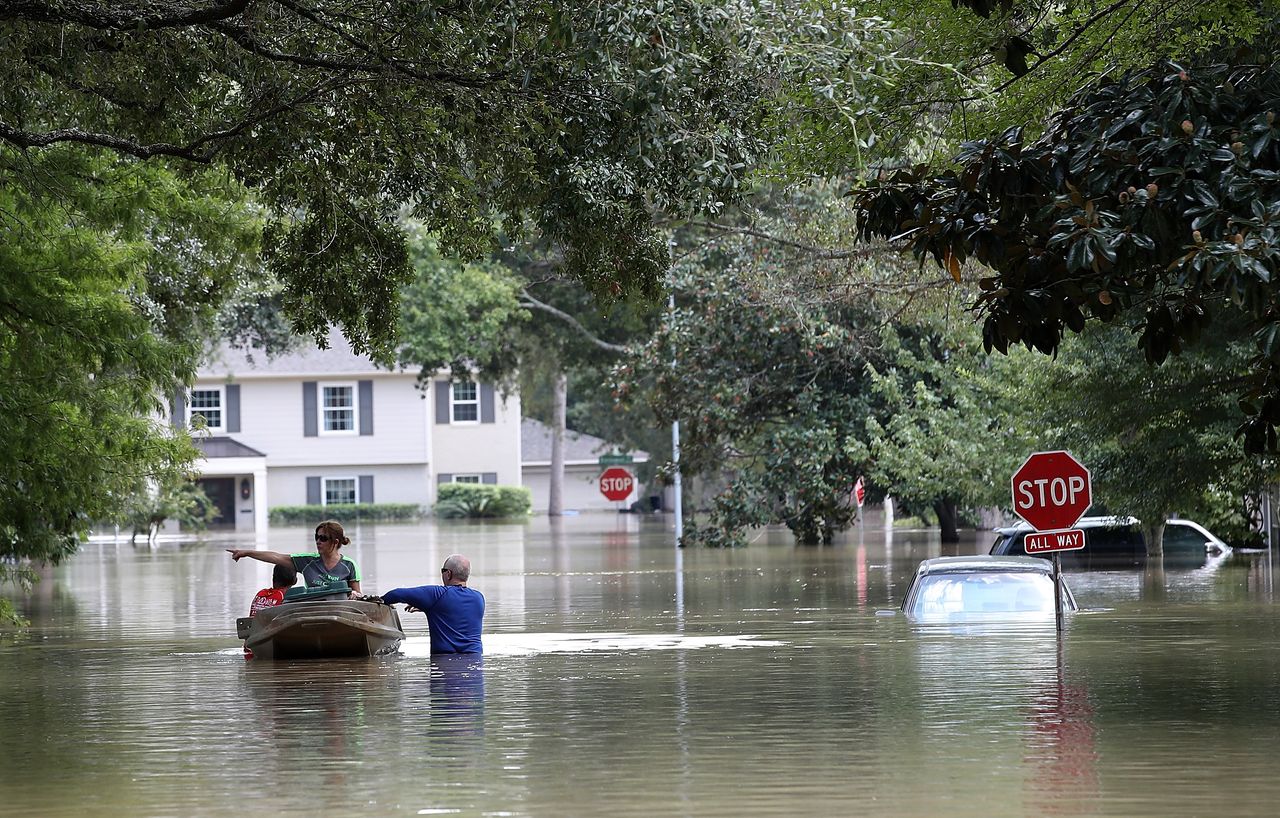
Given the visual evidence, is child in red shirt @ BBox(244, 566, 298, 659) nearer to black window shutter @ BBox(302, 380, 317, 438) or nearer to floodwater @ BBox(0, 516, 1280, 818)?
floodwater @ BBox(0, 516, 1280, 818)

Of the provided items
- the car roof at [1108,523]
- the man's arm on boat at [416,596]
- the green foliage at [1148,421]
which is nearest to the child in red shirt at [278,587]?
the man's arm on boat at [416,596]

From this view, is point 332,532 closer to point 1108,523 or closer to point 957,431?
point 1108,523

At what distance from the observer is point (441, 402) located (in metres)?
84.1

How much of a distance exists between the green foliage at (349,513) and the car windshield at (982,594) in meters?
61.7

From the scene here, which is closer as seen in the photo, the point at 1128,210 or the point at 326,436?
the point at 1128,210

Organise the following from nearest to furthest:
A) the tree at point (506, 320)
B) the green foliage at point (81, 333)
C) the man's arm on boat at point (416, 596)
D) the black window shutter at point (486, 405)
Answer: the man's arm on boat at point (416, 596) → the green foliage at point (81, 333) → the tree at point (506, 320) → the black window shutter at point (486, 405)

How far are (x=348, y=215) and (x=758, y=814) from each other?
34.5 feet

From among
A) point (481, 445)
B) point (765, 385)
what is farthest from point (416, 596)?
point (481, 445)

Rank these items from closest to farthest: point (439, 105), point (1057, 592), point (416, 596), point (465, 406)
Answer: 1. point (416, 596)
2. point (439, 105)
3. point (1057, 592)
4. point (465, 406)

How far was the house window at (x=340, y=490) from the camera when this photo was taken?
270 feet

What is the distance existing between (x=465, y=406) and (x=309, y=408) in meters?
7.16

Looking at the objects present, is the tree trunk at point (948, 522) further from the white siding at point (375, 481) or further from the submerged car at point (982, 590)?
the white siding at point (375, 481)

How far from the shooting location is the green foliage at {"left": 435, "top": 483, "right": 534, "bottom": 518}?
82.2 m

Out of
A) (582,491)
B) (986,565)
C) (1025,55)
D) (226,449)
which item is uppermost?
(1025,55)
